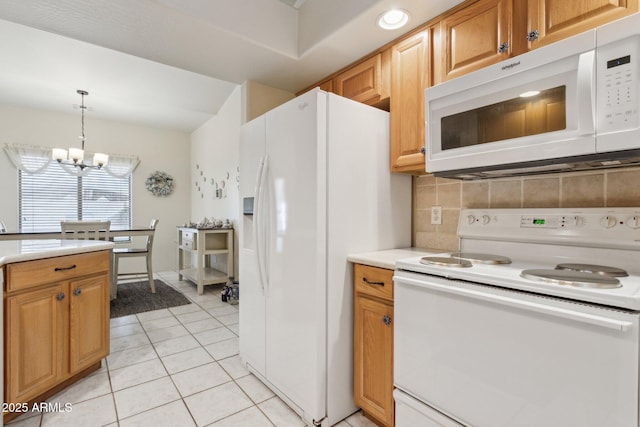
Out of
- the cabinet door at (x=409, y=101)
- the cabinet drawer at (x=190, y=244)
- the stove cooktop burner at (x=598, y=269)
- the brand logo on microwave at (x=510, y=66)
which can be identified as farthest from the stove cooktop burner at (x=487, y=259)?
the cabinet drawer at (x=190, y=244)

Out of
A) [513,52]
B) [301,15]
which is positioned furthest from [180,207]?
[513,52]

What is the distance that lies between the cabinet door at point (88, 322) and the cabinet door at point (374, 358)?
172cm

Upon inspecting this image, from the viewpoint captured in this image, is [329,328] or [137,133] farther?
[137,133]

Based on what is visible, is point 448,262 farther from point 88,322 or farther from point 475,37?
point 88,322

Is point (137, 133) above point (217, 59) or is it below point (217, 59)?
above

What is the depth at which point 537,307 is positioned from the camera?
0.96m

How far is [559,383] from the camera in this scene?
922 millimetres

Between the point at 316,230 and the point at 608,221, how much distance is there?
48.1 inches

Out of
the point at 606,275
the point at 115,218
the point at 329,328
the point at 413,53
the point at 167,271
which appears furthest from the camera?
the point at 167,271

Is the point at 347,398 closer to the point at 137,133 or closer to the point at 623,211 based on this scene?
the point at 623,211

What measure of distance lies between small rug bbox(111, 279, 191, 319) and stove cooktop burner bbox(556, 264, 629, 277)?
3.74 metres

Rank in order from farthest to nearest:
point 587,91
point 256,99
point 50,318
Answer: point 256,99 < point 50,318 < point 587,91

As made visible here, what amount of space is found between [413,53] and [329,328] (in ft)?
Answer: 5.20

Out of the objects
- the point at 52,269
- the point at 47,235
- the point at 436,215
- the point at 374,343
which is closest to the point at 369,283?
the point at 374,343
